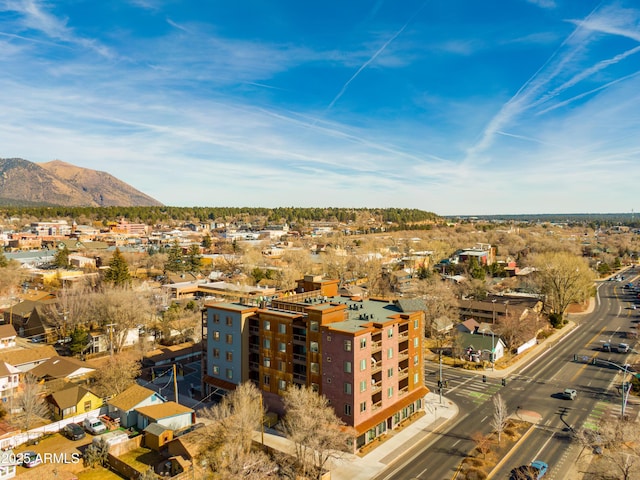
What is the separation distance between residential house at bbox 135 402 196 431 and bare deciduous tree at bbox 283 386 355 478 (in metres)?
14.1

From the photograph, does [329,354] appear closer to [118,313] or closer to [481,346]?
[481,346]

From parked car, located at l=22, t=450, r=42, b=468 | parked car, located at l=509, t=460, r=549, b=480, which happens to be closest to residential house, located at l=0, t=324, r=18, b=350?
parked car, located at l=22, t=450, r=42, b=468

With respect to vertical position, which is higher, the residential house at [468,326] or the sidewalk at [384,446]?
the residential house at [468,326]

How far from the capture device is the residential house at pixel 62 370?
2415 inches

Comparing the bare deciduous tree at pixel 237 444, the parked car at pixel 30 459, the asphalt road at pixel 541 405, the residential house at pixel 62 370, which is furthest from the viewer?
the residential house at pixel 62 370

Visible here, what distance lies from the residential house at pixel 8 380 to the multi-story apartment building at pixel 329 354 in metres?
27.5

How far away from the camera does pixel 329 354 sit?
45875mm

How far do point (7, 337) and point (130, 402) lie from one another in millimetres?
39251

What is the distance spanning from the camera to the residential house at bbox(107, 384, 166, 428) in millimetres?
49906

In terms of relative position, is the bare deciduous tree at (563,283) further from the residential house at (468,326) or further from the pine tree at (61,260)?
the pine tree at (61,260)

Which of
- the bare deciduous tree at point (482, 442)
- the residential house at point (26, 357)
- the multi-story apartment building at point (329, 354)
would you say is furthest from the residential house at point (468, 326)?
the residential house at point (26, 357)

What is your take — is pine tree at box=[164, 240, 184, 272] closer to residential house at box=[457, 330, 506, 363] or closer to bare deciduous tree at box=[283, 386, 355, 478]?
residential house at box=[457, 330, 506, 363]

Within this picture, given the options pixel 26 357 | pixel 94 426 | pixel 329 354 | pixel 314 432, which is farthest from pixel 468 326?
pixel 26 357

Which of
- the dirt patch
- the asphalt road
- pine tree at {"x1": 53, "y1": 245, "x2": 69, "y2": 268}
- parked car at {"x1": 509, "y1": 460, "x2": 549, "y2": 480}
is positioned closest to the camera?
parked car at {"x1": 509, "y1": 460, "x2": 549, "y2": 480}
